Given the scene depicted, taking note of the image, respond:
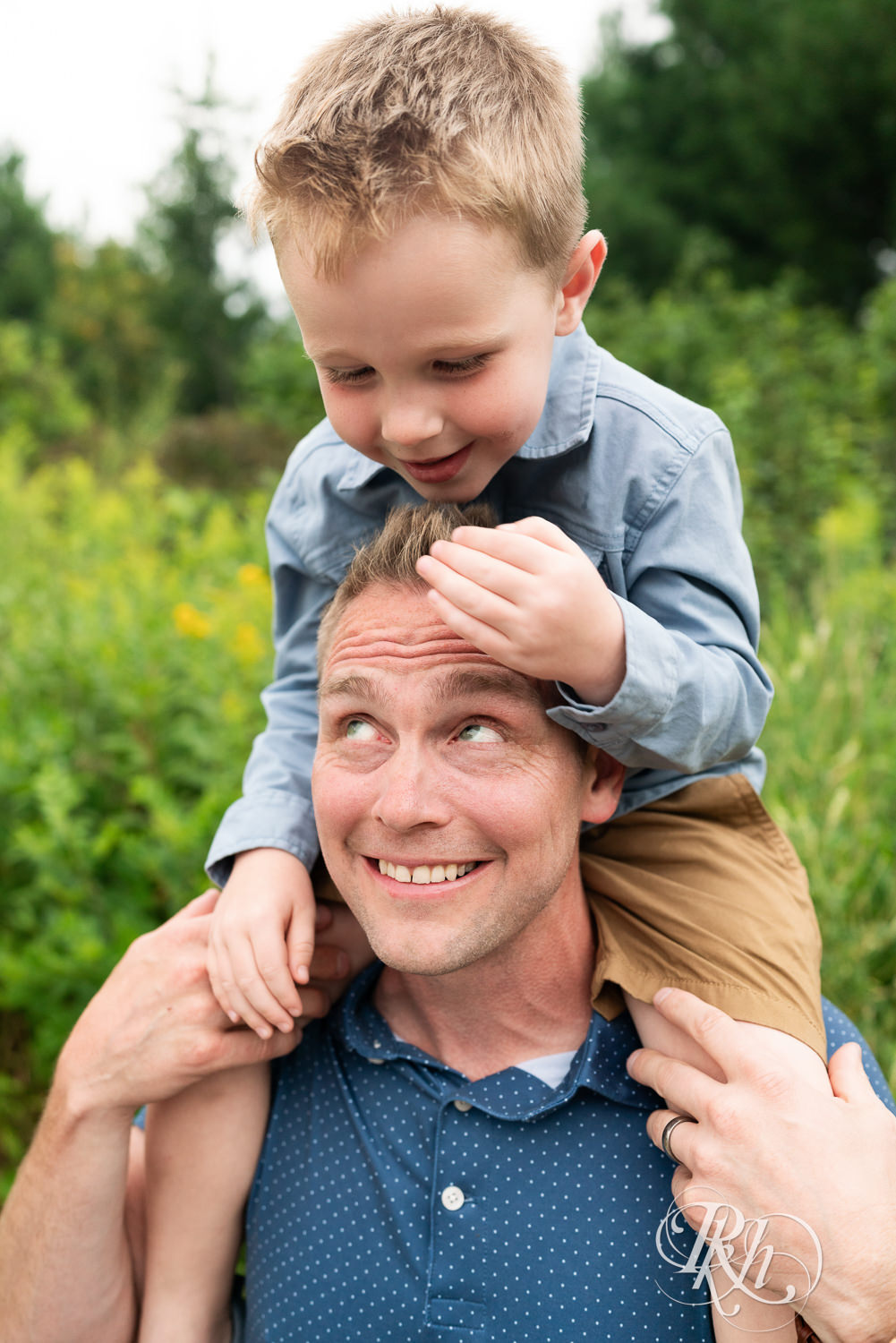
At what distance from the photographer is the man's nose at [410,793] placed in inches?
69.9

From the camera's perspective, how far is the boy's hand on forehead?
151 centimetres

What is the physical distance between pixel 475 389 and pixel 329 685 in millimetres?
565

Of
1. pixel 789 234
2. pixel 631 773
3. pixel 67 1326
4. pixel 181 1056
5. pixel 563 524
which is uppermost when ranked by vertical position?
pixel 789 234

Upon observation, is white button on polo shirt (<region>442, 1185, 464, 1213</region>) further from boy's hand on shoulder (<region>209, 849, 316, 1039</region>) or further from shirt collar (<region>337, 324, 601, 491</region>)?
shirt collar (<region>337, 324, 601, 491</region>)

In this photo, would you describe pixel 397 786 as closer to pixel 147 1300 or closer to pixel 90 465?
pixel 147 1300

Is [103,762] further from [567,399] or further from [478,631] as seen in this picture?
[478,631]

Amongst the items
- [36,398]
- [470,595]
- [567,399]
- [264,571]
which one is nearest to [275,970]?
[470,595]

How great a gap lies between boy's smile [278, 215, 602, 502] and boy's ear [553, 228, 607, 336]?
0.03 metres

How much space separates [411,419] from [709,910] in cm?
98

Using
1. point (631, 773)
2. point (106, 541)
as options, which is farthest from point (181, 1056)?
point (106, 541)

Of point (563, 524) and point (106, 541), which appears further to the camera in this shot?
point (106, 541)

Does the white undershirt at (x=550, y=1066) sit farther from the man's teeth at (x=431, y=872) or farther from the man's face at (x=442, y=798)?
the man's teeth at (x=431, y=872)

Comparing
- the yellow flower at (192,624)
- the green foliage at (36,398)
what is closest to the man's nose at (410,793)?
the yellow flower at (192,624)

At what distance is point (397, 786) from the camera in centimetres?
179
